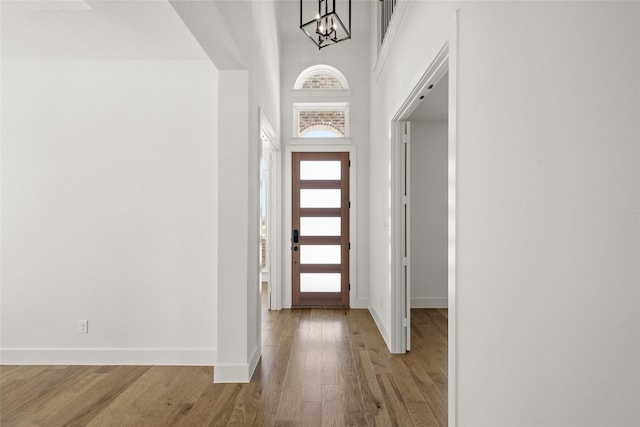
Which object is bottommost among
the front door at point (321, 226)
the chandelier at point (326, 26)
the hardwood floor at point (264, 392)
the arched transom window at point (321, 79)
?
the hardwood floor at point (264, 392)

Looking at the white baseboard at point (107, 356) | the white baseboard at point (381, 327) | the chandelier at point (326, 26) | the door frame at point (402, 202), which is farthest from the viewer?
the white baseboard at point (381, 327)

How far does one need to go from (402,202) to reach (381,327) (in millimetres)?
1501

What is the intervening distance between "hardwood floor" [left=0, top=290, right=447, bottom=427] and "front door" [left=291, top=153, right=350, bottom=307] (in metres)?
1.46

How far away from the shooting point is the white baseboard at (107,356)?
120 inches

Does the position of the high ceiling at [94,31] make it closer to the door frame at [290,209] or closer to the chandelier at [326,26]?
the chandelier at [326,26]

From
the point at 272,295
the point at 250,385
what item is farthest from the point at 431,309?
the point at 250,385

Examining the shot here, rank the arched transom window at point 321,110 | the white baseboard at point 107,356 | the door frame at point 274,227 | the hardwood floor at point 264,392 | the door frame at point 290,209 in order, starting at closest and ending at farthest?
1. the hardwood floor at point 264,392
2. the white baseboard at point 107,356
3. the door frame at point 274,227
4. the door frame at point 290,209
5. the arched transom window at point 321,110

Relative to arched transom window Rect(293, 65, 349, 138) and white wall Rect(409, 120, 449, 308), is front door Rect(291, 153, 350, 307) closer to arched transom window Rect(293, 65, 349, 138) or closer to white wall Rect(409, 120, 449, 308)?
arched transom window Rect(293, 65, 349, 138)

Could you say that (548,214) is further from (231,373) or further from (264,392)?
(231,373)

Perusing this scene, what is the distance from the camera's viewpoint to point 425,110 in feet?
14.2

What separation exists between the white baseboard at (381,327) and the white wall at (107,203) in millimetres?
1748

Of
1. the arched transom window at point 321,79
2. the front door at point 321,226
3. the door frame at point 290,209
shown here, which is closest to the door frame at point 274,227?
the door frame at point 290,209

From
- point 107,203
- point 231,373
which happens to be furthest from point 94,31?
point 231,373

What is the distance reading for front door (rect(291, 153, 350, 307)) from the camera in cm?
495
